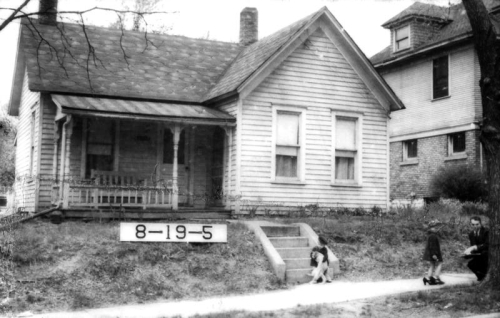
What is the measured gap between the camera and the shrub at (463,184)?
2289cm

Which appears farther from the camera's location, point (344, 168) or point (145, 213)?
point (344, 168)

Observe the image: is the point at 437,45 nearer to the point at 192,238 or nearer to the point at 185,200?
the point at 185,200

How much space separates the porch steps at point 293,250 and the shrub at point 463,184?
36.1 ft

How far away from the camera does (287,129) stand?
18.3m

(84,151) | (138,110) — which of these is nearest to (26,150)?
(84,151)

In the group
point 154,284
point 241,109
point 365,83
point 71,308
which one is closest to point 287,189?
point 241,109

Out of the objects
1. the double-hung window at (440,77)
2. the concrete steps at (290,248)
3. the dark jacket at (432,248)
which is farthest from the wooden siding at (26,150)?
the double-hung window at (440,77)

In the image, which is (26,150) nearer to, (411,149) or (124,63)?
(124,63)

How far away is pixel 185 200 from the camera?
1925 cm

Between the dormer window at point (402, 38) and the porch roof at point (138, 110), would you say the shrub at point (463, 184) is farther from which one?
the porch roof at point (138, 110)

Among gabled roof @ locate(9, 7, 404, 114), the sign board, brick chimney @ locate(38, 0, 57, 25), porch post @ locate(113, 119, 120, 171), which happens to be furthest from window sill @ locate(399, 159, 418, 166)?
the sign board

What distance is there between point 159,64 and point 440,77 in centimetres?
1340

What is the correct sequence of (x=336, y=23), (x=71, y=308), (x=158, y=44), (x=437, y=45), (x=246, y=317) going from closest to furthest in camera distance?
(x=246, y=317)
(x=71, y=308)
(x=336, y=23)
(x=158, y=44)
(x=437, y=45)

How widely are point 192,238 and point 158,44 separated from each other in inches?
448
